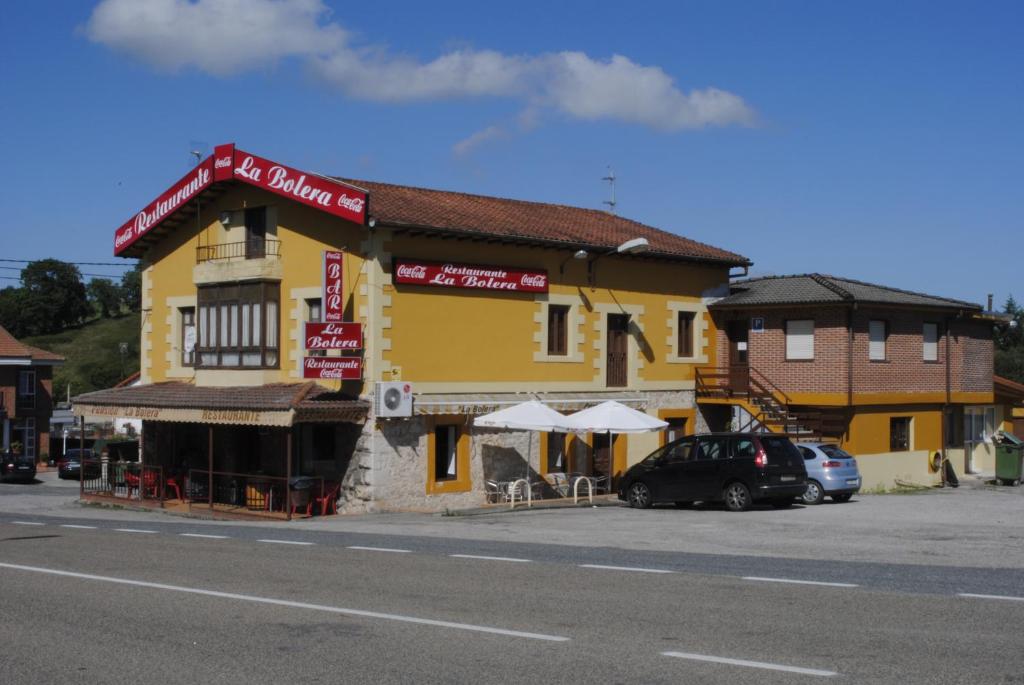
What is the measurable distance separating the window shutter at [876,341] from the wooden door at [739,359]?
334 centimetres

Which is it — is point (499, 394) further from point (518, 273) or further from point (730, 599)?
point (730, 599)

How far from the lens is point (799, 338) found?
107ft

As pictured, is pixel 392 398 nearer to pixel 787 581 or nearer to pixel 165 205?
pixel 165 205

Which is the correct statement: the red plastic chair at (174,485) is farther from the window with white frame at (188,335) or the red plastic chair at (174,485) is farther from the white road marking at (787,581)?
the white road marking at (787,581)

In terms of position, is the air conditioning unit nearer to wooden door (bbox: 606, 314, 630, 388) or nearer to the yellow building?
the yellow building

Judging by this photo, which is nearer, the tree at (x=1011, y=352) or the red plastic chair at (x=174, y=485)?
the red plastic chair at (x=174, y=485)

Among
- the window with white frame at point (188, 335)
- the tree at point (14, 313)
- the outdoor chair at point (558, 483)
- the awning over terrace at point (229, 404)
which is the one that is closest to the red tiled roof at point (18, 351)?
the awning over terrace at point (229, 404)

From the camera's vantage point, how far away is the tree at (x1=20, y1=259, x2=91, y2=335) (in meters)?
128

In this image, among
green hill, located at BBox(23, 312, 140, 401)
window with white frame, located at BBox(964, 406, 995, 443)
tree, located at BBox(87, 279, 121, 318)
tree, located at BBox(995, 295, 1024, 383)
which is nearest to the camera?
window with white frame, located at BBox(964, 406, 995, 443)

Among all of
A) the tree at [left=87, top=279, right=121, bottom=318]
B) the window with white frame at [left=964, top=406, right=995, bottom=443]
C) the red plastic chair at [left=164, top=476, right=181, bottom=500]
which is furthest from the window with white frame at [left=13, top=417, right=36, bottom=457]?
the tree at [left=87, top=279, right=121, bottom=318]

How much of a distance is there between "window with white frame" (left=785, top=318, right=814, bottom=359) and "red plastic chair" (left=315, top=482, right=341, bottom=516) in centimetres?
1341

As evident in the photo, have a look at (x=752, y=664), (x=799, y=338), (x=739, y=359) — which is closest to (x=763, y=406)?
(x=799, y=338)

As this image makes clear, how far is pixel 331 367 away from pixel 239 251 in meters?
5.67

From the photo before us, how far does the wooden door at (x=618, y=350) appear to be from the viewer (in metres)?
31.6
